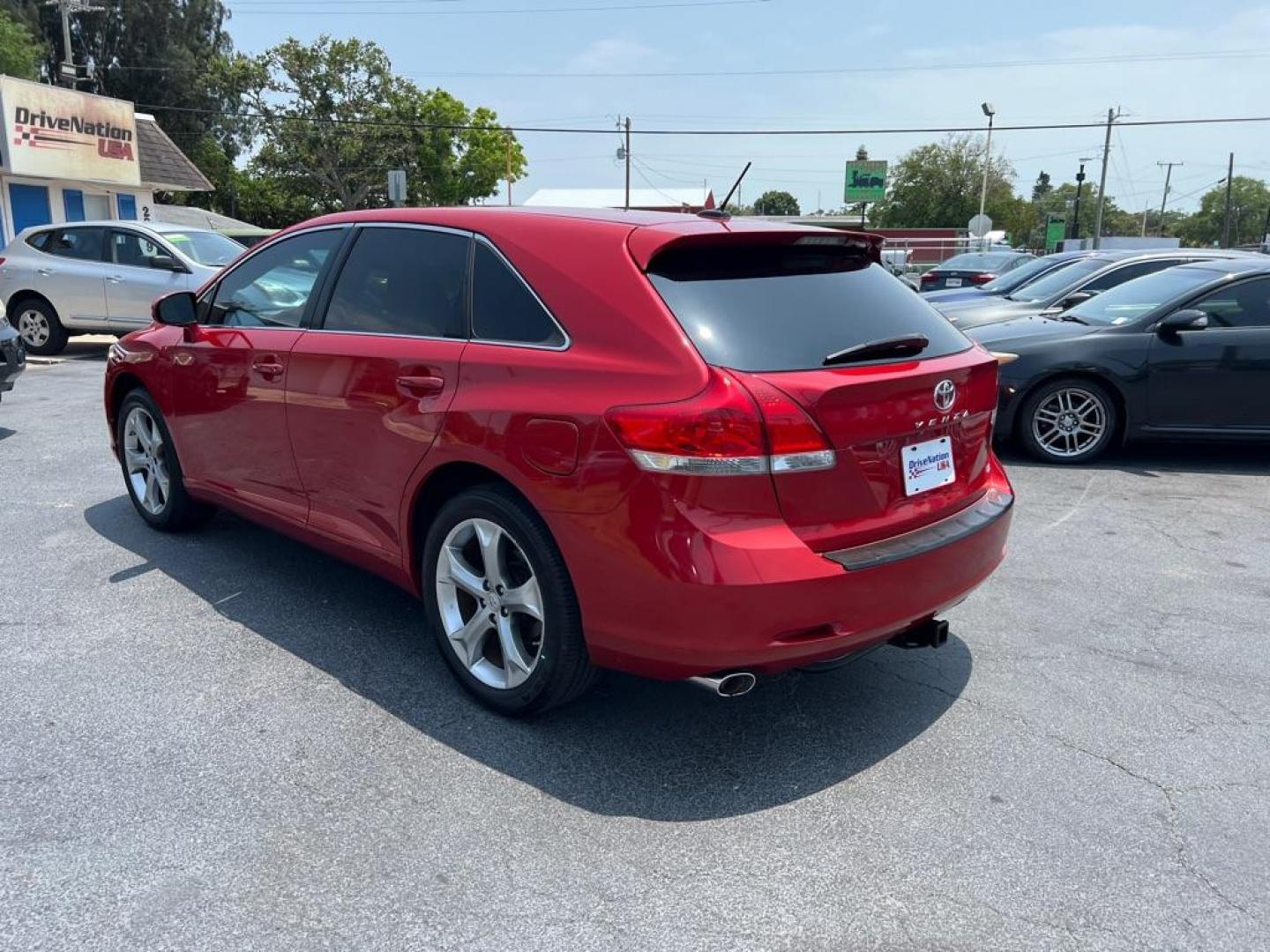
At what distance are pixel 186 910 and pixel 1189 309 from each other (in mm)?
7535

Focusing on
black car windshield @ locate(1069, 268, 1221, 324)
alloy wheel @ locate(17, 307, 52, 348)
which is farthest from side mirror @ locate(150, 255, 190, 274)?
black car windshield @ locate(1069, 268, 1221, 324)

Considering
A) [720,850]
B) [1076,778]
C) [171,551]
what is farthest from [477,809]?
[171,551]

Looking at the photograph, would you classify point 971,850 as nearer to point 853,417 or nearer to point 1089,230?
point 853,417

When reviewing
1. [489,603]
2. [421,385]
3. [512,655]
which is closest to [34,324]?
[421,385]

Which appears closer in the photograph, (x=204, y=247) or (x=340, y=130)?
(x=204, y=247)

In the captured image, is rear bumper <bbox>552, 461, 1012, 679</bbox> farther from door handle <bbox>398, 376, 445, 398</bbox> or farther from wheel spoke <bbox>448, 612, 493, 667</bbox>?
door handle <bbox>398, 376, 445, 398</bbox>

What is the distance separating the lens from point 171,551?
5.03m

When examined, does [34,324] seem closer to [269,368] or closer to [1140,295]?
[269,368]

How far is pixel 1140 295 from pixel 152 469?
7.19 metres

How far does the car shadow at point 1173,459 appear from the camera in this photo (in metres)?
7.40

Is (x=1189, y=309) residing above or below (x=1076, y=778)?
above

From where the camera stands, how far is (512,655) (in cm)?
326

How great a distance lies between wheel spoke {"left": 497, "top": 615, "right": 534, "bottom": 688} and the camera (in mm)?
3238

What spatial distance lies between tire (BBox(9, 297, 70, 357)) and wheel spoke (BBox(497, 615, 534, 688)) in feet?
39.4
